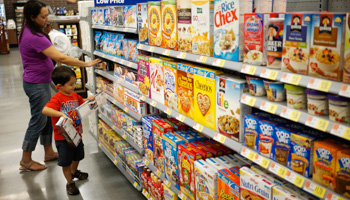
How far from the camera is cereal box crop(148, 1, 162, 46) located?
2.98 m

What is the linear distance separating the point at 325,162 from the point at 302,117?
234 millimetres

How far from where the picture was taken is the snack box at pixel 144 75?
3.31 meters

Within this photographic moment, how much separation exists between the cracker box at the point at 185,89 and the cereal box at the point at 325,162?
3.71 ft

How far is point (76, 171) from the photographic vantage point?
423 cm

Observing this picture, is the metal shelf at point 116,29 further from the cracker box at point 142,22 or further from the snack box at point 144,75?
the snack box at point 144,75

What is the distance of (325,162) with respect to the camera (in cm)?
164

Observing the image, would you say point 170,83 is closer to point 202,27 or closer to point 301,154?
point 202,27

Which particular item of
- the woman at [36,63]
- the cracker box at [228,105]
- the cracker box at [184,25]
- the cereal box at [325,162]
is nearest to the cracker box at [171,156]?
the cracker box at [228,105]

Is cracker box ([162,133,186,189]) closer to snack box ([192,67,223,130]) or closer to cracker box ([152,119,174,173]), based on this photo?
cracker box ([152,119,174,173])

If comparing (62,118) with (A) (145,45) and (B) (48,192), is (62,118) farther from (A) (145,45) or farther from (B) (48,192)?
(B) (48,192)

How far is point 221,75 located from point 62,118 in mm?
1601

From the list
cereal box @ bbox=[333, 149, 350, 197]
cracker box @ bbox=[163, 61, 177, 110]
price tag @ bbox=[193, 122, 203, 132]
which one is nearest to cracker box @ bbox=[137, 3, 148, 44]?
cracker box @ bbox=[163, 61, 177, 110]

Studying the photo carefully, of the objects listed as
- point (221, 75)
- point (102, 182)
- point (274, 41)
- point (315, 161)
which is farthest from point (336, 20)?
point (102, 182)

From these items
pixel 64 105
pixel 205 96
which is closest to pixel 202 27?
pixel 205 96
